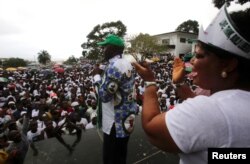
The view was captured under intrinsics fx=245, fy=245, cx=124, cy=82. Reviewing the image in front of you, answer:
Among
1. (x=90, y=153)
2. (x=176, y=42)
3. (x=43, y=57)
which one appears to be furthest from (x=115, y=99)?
(x=43, y=57)

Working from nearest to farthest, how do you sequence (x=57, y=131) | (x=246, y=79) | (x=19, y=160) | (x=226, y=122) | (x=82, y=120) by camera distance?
1. (x=226, y=122)
2. (x=246, y=79)
3. (x=19, y=160)
4. (x=57, y=131)
5. (x=82, y=120)

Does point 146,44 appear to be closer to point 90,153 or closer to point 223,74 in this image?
point 90,153

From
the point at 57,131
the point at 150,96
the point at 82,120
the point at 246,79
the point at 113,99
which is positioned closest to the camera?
the point at 246,79

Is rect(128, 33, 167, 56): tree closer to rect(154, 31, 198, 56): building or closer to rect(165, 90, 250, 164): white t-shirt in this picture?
rect(154, 31, 198, 56): building

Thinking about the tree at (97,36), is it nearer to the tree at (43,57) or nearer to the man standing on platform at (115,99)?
the tree at (43,57)

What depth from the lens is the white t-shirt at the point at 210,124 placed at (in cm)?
85

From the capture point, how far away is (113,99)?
2.42 meters

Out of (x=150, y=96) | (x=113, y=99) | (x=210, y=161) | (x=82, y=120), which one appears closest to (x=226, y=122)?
(x=210, y=161)

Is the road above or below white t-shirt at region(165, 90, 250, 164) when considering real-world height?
below

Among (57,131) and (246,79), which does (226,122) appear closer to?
(246,79)

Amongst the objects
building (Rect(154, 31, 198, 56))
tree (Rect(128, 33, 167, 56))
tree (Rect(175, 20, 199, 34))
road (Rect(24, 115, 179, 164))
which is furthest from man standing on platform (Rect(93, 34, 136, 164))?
tree (Rect(175, 20, 199, 34))

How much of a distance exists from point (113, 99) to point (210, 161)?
1547mm

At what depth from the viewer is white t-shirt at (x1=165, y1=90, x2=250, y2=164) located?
0.85 m

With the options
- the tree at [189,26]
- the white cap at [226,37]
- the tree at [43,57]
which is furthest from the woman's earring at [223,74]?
the tree at [43,57]
